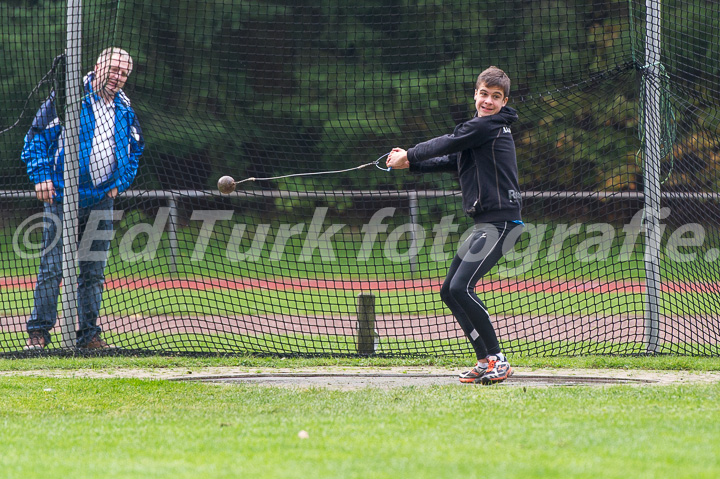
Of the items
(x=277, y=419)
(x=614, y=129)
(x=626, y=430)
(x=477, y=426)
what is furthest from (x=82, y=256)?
(x=614, y=129)

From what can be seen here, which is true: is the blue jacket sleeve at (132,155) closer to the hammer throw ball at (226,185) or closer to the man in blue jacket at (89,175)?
the man in blue jacket at (89,175)

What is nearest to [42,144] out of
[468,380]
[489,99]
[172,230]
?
[489,99]

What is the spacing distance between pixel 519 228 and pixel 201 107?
11169 mm

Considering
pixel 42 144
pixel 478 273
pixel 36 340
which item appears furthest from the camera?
pixel 42 144

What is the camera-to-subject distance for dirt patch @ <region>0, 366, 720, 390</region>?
5.38 meters

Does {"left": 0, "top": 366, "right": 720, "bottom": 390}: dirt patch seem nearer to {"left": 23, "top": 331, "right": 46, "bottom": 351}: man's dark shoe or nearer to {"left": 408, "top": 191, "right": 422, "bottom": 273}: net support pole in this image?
{"left": 23, "top": 331, "right": 46, "bottom": 351}: man's dark shoe

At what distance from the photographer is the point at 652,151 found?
266 inches

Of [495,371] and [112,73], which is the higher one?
[112,73]

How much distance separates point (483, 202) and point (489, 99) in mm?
634

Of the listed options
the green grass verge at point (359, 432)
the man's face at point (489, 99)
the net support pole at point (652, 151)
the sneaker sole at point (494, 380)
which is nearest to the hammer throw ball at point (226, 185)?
the green grass verge at point (359, 432)

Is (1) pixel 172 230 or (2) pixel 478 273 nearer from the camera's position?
(2) pixel 478 273

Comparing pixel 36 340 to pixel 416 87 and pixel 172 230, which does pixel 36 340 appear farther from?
pixel 416 87

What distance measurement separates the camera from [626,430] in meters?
3.58

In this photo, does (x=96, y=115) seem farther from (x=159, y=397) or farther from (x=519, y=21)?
(x=519, y=21)
